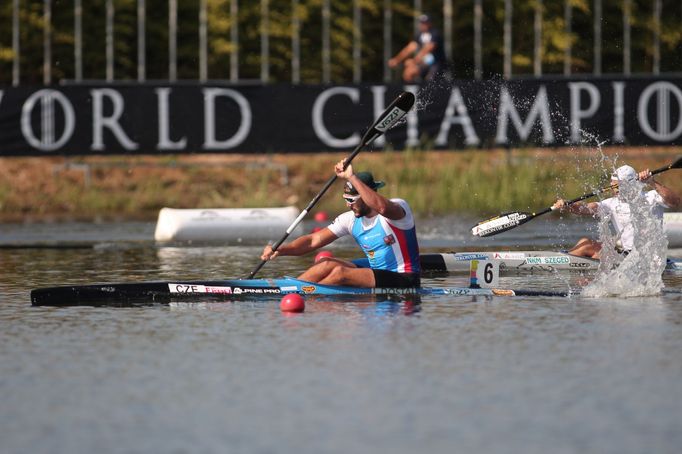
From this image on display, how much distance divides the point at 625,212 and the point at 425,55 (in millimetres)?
12605

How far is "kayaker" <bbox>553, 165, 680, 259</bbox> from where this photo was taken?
18297mm

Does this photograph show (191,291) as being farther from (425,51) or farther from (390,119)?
(425,51)

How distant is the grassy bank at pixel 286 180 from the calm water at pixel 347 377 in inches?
548

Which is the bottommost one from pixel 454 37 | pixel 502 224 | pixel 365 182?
pixel 502 224

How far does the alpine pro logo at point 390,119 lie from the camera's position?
17.6m

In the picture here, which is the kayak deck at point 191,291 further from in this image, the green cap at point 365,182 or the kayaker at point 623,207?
the kayaker at point 623,207

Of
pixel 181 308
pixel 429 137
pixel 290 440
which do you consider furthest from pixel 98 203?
pixel 290 440

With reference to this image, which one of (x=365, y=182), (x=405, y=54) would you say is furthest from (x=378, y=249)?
(x=405, y=54)

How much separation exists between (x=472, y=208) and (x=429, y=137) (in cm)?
160

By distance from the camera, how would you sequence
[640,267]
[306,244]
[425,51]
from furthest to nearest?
[425,51]
[306,244]
[640,267]

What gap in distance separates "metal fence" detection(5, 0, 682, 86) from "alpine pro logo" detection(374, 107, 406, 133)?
48.1 ft

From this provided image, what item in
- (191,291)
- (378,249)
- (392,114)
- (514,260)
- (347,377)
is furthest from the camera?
→ (514,260)

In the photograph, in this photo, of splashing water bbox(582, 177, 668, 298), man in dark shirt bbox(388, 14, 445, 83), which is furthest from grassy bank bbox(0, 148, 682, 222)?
splashing water bbox(582, 177, 668, 298)

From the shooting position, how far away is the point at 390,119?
17.7 meters
